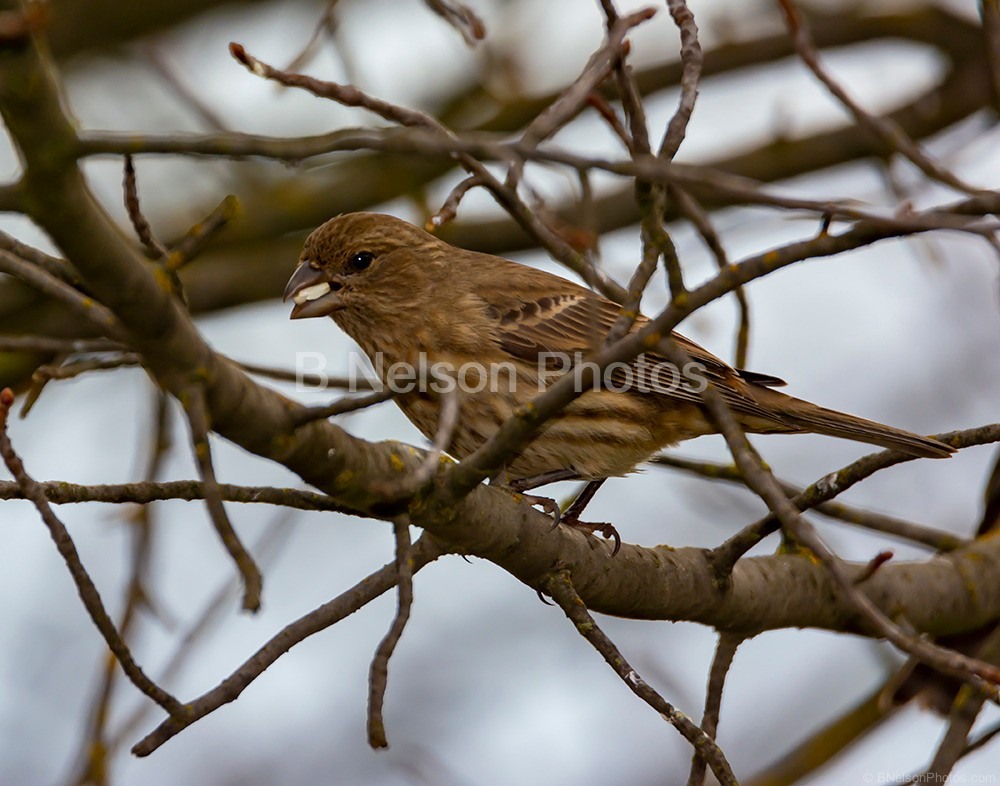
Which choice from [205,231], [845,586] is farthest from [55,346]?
[845,586]

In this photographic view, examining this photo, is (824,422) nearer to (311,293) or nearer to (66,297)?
(311,293)

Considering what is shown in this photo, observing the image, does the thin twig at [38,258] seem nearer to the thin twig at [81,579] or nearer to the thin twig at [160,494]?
the thin twig at [81,579]

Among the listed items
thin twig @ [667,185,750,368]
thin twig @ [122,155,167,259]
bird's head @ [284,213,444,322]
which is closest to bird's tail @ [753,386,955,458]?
thin twig @ [667,185,750,368]

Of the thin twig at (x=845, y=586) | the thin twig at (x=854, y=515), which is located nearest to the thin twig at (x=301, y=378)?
the thin twig at (x=854, y=515)

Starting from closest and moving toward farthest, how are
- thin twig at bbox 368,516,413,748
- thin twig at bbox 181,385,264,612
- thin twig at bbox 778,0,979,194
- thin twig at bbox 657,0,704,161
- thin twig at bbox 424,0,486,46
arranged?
thin twig at bbox 181,385,264,612 → thin twig at bbox 368,516,413,748 → thin twig at bbox 657,0,704,161 → thin twig at bbox 778,0,979,194 → thin twig at bbox 424,0,486,46

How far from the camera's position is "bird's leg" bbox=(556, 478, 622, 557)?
473cm

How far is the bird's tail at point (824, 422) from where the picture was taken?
17.4ft

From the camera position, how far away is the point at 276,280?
303 inches

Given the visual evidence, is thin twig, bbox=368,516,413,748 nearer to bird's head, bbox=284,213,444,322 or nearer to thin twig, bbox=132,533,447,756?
thin twig, bbox=132,533,447,756

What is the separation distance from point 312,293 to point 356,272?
243 mm

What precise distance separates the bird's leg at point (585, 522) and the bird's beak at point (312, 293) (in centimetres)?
152

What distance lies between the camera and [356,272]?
6.14m

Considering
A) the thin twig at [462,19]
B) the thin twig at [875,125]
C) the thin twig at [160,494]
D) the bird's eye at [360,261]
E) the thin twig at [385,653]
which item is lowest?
the thin twig at [385,653]

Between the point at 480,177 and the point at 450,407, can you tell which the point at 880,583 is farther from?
the point at 450,407
